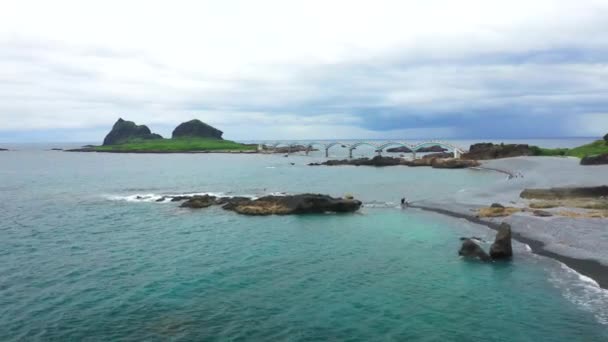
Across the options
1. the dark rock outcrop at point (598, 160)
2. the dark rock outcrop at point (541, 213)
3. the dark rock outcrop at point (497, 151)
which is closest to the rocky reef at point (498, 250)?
the dark rock outcrop at point (541, 213)

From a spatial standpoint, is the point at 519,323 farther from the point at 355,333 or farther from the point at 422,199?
the point at 422,199

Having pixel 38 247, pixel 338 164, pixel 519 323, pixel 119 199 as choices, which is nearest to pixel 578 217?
pixel 519 323

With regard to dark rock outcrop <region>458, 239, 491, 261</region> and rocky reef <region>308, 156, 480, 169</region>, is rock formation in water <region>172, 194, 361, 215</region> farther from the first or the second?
rocky reef <region>308, 156, 480, 169</region>

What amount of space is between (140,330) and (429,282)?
16.4 m

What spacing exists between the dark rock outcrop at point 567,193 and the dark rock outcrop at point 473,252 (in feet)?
96.9

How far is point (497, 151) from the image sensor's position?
13362 cm

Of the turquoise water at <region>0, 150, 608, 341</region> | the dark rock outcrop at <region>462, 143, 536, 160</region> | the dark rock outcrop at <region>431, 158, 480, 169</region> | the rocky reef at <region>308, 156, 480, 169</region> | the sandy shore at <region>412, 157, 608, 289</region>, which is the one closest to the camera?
the turquoise water at <region>0, 150, 608, 341</region>

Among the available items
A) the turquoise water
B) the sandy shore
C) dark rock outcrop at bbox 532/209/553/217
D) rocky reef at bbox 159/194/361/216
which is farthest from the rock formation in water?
dark rock outcrop at bbox 532/209/553/217

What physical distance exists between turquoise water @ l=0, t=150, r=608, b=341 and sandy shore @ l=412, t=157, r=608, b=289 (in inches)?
73.6

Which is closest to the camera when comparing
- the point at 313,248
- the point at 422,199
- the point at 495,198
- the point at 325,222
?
the point at 313,248

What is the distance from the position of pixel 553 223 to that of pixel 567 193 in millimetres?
18639

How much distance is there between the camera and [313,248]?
3638 centimetres

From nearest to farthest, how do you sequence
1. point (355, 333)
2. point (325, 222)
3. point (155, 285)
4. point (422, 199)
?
point (355, 333)
point (155, 285)
point (325, 222)
point (422, 199)

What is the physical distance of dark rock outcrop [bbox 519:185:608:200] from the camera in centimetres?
5456
